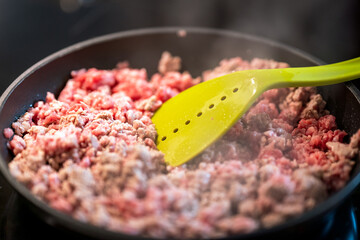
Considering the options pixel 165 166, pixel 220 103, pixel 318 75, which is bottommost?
pixel 165 166

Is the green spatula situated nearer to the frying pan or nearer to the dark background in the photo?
the frying pan

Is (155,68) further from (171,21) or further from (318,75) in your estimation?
(318,75)

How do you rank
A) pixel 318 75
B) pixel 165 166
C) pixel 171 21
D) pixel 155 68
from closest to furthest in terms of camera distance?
pixel 165 166, pixel 318 75, pixel 155 68, pixel 171 21

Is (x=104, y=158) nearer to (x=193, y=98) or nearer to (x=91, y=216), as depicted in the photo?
(x=91, y=216)

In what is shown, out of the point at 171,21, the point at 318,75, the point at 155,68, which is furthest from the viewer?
the point at 171,21

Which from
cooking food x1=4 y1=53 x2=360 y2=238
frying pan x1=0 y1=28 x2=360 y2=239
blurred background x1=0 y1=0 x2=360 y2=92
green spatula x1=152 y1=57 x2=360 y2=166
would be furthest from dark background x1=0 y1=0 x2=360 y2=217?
green spatula x1=152 y1=57 x2=360 y2=166

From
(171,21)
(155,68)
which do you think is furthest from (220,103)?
(171,21)

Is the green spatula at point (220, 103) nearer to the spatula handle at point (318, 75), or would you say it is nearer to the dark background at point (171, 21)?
the spatula handle at point (318, 75)
